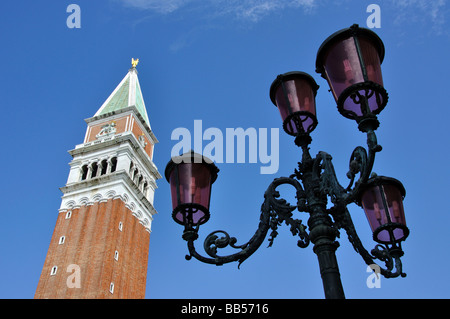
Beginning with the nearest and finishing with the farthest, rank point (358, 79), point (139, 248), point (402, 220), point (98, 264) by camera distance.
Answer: point (358, 79) < point (402, 220) < point (98, 264) < point (139, 248)

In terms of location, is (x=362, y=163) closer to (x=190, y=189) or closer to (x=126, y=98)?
(x=190, y=189)

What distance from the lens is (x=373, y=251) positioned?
4590 mm

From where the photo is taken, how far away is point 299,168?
4.33m

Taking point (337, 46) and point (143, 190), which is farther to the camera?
point (143, 190)

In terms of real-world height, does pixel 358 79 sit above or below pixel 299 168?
above

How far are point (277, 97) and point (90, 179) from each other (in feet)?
88.3

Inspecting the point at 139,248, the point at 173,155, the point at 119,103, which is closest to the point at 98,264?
the point at 139,248

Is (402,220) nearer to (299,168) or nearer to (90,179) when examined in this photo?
(299,168)

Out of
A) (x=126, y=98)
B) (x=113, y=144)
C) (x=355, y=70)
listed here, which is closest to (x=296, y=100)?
(x=355, y=70)

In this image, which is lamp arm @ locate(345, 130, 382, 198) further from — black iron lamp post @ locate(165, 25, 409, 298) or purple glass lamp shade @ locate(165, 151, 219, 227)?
purple glass lamp shade @ locate(165, 151, 219, 227)

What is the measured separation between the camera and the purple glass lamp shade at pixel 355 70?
12.0 feet

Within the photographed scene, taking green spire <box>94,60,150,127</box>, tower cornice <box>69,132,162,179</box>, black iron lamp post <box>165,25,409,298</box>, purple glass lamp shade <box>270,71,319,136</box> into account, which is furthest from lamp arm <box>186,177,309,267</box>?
green spire <box>94,60,150,127</box>

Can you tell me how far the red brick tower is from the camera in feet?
82.4

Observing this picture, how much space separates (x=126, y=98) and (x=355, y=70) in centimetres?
3510
